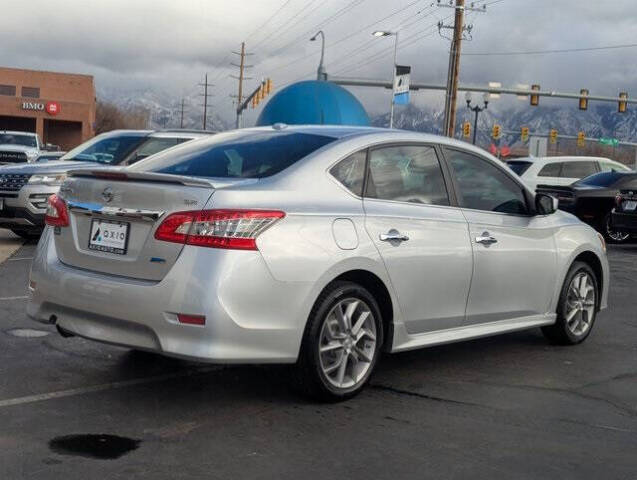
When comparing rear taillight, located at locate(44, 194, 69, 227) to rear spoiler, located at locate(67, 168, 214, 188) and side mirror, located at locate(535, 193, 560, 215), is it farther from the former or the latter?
side mirror, located at locate(535, 193, 560, 215)

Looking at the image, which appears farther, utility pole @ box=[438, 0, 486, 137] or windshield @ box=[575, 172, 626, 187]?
utility pole @ box=[438, 0, 486, 137]

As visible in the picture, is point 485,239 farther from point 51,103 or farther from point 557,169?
point 51,103

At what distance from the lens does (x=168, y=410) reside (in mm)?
4766

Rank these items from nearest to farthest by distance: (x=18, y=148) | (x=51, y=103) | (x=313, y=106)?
(x=313, y=106)
(x=18, y=148)
(x=51, y=103)

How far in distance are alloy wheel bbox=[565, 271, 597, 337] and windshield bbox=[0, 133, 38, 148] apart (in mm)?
23930

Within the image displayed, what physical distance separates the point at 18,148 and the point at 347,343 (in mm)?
22232

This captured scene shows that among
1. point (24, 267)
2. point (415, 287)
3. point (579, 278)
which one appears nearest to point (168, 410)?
point (415, 287)

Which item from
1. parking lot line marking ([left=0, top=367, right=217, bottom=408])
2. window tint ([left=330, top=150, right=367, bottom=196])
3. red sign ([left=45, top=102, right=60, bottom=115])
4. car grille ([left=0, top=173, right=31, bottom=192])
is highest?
red sign ([left=45, top=102, right=60, bottom=115])

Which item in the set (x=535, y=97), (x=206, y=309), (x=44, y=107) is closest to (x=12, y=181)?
(x=206, y=309)

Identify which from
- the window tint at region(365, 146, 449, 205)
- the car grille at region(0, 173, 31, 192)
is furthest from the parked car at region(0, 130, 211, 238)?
the window tint at region(365, 146, 449, 205)

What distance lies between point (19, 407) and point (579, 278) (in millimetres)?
4362

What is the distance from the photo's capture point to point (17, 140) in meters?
28.1

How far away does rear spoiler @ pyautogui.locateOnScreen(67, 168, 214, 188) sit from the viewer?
15.2 feet

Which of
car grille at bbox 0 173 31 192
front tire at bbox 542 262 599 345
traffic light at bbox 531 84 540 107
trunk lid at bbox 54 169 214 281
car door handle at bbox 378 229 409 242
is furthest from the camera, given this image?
traffic light at bbox 531 84 540 107
